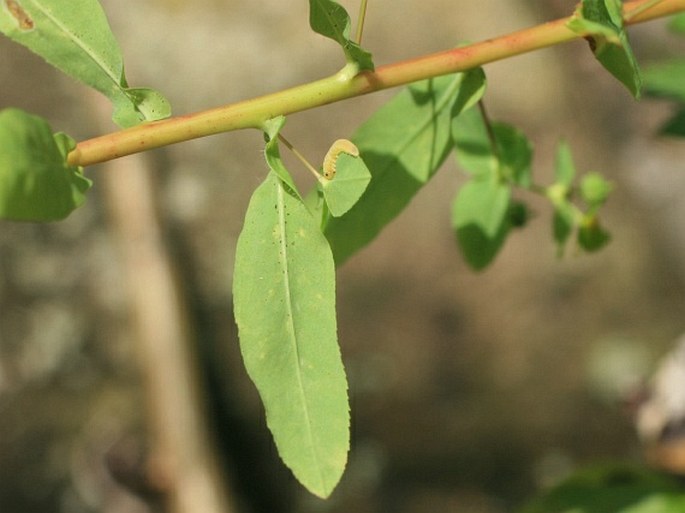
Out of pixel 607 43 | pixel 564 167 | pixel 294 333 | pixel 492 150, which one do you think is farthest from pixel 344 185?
pixel 564 167

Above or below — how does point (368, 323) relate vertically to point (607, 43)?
below

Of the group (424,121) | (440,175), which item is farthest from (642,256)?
(424,121)

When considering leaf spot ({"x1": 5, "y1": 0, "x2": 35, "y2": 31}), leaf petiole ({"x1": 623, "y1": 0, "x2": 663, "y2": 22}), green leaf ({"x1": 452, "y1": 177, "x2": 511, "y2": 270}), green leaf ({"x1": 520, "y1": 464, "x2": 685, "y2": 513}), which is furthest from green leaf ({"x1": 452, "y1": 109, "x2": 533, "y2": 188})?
green leaf ({"x1": 520, "y1": 464, "x2": 685, "y2": 513})

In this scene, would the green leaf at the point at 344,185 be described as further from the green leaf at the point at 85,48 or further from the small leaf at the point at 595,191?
the small leaf at the point at 595,191

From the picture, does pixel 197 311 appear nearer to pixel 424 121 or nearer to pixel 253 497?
pixel 253 497

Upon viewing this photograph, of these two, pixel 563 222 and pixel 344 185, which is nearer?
pixel 344 185

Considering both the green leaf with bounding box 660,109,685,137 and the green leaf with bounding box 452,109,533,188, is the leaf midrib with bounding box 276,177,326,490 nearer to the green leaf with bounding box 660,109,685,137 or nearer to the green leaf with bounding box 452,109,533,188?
the green leaf with bounding box 452,109,533,188

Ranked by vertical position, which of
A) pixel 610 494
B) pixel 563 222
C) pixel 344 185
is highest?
pixel 344 185

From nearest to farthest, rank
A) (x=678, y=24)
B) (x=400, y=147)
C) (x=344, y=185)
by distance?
(x=344, y=185), (x=400, y=147), (x=678, y=24)

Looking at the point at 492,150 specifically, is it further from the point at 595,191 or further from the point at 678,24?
the point at 678,24
